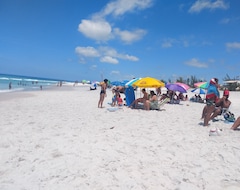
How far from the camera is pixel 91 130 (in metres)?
5.36

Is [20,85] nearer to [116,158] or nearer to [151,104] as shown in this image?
[151,104]

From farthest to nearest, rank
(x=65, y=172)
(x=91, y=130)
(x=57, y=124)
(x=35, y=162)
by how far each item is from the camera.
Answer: (x=57, y=124), (x=91, y=130), (x=35, y=162), (x=65, y=172)

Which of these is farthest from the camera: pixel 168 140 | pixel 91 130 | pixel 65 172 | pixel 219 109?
pixel 219 109

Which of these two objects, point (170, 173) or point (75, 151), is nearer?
point (170, 173)

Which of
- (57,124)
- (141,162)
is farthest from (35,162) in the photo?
(57,124)

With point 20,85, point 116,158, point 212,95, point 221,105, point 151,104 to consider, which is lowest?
point 116,158

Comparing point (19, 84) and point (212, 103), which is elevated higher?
point (212, 103)

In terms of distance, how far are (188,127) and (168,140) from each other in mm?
1687

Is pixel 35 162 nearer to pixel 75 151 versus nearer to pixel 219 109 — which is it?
pixel 75 151

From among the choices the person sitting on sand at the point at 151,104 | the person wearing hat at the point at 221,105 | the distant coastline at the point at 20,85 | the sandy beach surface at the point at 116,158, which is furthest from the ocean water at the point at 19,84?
the person wearing hat at the point at 221,105

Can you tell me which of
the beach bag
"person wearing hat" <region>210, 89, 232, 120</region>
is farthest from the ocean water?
the beach bag

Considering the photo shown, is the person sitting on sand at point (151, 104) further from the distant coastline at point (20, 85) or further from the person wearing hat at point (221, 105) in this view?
the distant coastline at point (20, 85)

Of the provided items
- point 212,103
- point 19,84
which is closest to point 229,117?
point 212,103

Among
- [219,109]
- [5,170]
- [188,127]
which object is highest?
[219,109]
